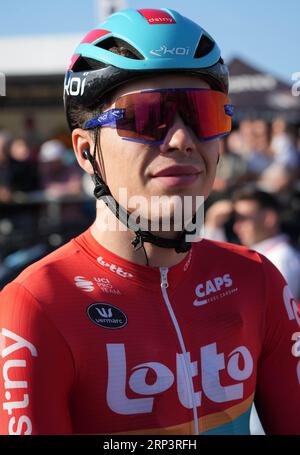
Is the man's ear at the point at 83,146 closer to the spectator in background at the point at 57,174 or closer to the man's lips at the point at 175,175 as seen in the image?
the man's lips at the point at 175,175

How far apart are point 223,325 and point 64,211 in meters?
7.80

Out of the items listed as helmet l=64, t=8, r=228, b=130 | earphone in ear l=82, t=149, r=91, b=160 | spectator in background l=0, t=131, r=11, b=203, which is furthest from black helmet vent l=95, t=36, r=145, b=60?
spectator in background l=0, t=131, r=11, b=203

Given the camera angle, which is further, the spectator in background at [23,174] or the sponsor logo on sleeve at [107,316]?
the spectator in background at [23,174]

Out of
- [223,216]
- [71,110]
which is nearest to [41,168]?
[223,216]

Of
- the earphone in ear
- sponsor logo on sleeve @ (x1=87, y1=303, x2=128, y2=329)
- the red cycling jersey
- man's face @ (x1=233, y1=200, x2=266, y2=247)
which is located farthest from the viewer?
man's face @ (x1=233, y1=200, x2=266, y2=247)

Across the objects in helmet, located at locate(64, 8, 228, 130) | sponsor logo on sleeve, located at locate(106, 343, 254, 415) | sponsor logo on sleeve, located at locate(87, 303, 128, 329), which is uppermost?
helmet, located at locate(64, 8, 228, 130)

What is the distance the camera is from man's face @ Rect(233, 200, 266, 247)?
6.68 meters

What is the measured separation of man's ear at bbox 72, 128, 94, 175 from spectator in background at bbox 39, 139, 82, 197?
25.2 feet

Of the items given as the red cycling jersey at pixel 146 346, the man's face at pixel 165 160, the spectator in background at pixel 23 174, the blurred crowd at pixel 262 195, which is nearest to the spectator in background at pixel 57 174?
the spectator in background at pixel 23 174

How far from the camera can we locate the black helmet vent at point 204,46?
2.39m

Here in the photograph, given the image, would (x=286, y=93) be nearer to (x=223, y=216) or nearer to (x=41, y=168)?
(x=41, y=168)

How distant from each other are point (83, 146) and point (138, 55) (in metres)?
0.41

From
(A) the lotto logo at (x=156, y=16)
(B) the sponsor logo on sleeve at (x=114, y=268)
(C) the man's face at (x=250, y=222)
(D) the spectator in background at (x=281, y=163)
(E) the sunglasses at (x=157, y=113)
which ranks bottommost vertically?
(D) the spectator in background at (x=281, y=163)

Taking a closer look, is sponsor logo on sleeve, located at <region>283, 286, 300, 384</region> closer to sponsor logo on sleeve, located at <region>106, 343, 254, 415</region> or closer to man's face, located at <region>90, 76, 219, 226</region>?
sponsor logo on sleeve, located at <region>106, 343, 254, 415</region>
